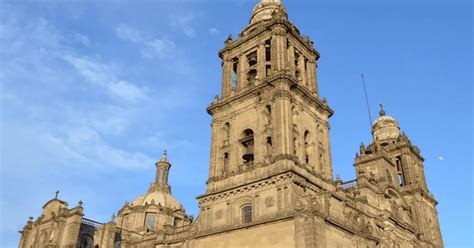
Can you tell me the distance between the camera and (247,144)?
122 ft

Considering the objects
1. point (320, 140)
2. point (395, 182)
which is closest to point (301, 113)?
point (320, 140)

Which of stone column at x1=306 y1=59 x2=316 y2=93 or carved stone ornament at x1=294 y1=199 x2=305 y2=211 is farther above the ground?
stone column at x1=306 y1=59 x2=316 y2=93

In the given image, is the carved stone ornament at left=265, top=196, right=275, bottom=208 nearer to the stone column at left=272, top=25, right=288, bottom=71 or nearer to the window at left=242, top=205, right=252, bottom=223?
the window at left=242, top=205, right=252, bottom=223

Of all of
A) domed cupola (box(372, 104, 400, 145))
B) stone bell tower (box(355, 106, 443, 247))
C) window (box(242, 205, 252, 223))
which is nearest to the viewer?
window (box(242, 205, 252, 223))

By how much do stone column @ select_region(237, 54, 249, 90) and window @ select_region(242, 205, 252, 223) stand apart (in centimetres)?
1168

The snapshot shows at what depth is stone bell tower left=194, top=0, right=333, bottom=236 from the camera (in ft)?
107

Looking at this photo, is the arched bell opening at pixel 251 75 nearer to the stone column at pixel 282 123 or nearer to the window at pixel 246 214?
the stone column at pixel 282 123

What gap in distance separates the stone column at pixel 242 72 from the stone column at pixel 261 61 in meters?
1.88

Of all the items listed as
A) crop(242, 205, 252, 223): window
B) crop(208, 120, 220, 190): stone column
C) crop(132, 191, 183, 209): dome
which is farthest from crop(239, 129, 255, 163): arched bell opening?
crop(132, 191, 183, 209): dome

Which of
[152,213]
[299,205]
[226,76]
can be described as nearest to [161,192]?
[152,213]

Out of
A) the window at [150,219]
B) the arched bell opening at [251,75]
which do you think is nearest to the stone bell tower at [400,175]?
the arched bell opening at [251,75]

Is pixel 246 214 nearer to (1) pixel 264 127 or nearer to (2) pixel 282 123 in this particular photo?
(1) pixel 264 127

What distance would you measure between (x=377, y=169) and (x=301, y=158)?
68.7ft

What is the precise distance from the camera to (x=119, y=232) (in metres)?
57.9
